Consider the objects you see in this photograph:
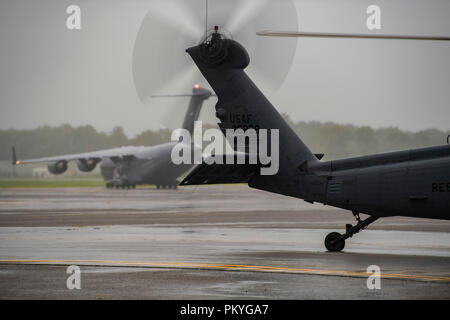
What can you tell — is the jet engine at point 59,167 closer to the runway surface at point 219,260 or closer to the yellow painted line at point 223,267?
the runway surface at point 219,260

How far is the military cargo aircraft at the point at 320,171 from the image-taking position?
50.2ft

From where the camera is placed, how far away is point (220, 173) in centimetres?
1611

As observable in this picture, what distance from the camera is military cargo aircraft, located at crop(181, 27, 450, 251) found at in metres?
15.3

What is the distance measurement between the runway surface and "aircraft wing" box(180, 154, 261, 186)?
1.55 m

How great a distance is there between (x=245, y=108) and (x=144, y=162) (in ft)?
174

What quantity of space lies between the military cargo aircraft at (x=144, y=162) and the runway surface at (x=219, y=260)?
41845 millimetres

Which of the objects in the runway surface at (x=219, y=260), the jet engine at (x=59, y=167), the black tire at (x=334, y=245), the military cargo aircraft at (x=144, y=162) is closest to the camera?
the runway surface at (x=219, y=260)

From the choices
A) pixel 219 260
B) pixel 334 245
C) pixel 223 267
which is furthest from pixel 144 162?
pixel 223 267

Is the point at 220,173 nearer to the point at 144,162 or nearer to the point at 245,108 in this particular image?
the point at 245,108

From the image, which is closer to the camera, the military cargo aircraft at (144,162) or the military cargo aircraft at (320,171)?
the military cargo aircraft at (320,171)

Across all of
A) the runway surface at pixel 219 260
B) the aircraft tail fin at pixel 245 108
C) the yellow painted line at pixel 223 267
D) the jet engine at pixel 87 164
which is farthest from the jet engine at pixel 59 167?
the yellow painted line at pixel 223 267

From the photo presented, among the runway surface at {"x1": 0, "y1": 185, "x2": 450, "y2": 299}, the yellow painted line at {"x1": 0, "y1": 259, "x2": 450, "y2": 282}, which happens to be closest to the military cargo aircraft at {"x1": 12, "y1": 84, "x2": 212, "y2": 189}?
the runway surface at {"x1": 0, "y1": 185, "x2": 450, "y2": 299}
